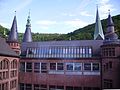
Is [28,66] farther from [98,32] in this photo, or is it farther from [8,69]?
[98,32]

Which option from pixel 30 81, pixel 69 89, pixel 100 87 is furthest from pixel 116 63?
pixel 30 81

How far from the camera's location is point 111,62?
1101 inches

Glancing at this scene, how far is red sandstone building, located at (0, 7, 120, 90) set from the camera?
28.5m

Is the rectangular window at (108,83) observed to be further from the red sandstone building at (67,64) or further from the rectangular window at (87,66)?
the rectangular window at (87,66)

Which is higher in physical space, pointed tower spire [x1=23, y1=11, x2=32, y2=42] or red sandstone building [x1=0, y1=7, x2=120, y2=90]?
pointed tower spire [x1=23, y1=11, x2=32, y2=42]

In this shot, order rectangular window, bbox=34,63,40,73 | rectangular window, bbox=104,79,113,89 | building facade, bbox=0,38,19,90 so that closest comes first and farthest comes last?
building facade, bbox=0,38,19,90, rectangular window, bbox=104,79,113,89, rectangular window, bbox=34,63,40,73

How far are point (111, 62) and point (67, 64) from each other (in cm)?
708

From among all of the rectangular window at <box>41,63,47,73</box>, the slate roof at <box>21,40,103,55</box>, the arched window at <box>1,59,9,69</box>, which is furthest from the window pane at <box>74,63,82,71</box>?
the arched window at <box>1,59,9,69</box>

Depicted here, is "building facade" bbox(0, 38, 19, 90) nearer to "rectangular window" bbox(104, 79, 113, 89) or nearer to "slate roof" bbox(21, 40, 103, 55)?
"slate roof" bbox(21, 40, 103, 55)

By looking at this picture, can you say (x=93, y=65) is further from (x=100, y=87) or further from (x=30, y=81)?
(x=30, y=81)

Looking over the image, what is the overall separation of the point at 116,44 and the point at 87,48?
5.94m

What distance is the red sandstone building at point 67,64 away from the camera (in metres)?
28.5

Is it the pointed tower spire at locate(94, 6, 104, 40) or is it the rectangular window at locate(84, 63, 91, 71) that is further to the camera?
the pointed tower spire at locate(94, 6, 104, 40)

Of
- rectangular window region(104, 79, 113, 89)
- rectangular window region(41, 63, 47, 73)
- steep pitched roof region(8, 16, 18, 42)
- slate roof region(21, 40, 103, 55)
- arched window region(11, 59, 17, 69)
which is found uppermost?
steep pitched roof region(8, 16, 18, 42)
